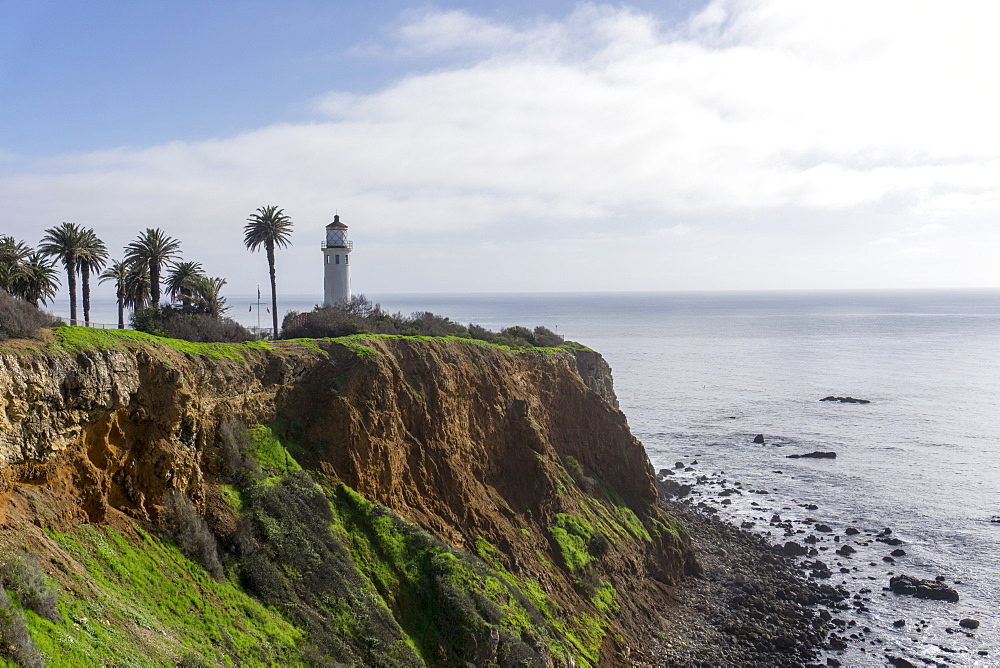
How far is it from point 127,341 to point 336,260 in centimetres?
3533

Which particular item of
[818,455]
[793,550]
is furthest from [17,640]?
[818,455]

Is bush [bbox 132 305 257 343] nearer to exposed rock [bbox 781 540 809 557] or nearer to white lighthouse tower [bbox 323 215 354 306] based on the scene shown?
white lighthouse tower [bbox 323 215 354 306]

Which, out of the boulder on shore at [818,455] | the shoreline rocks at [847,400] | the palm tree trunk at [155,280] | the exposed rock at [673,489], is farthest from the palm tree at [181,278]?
the shoreline rocks at [847,400]

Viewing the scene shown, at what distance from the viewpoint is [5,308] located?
61.0ft

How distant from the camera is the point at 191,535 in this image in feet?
68.6

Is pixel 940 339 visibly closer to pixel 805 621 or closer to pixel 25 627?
pixel 805 621

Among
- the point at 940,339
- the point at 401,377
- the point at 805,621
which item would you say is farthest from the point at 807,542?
the point at 940,339

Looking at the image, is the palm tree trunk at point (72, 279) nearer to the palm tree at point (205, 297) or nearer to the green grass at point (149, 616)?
the palm tree at point (205, 297)

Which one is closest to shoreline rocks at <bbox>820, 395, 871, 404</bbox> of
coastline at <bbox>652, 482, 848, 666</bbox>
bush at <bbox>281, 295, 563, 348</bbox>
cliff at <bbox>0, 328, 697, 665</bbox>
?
coastline at <bbox>652, 482, 848, 666</bbox>

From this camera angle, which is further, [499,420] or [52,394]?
[499,420]

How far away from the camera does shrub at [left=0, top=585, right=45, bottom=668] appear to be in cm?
1195

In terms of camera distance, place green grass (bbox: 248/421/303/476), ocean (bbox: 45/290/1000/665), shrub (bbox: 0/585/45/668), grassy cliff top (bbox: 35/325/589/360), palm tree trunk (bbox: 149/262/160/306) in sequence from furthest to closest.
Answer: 1. palm tree trunk (bbox: 149/262/160/306)
2. ocean (bbox: 45/290/1000/665)
3. green grass (bbox: 248/421/303/476)
4. grassy cliff top (bbox: 35/325/589/360)
5. shrub (bbox: 0/585/45/668)

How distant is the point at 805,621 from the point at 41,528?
36.0m

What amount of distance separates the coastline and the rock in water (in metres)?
4.01
